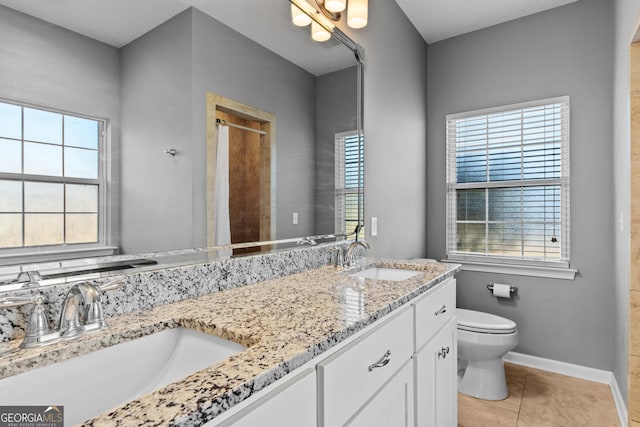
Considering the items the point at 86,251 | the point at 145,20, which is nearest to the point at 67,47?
the point at 145,20

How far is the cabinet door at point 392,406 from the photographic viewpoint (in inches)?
36.3

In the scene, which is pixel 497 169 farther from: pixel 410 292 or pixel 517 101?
pixel 410 292

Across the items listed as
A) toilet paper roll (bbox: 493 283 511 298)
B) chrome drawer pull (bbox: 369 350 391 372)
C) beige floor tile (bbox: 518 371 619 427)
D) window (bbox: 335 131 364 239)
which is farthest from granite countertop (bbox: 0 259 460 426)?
toilet paper roll (bbox: 493 283 511 298)

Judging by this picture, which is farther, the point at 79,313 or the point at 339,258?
the point at 339,258

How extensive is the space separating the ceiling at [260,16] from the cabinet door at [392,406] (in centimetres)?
117

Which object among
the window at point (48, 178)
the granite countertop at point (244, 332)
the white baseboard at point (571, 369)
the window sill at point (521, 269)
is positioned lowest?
the white baseboard at point (571, 369)

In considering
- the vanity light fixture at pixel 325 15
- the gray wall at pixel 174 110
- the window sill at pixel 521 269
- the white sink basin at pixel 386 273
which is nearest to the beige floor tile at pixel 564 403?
the window sill at pixel 521 269

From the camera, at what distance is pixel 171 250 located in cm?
108

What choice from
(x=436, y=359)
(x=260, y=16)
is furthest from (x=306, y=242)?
(x=260, y=16)

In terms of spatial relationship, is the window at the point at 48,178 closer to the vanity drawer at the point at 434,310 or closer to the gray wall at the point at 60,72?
the gray wall at the point at 60,72

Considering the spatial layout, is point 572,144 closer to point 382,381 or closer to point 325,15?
point 325,15

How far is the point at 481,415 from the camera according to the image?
2084 millimetres

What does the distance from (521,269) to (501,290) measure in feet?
0.75

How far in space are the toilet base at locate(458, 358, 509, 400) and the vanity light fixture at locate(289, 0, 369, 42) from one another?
2.20 meters
